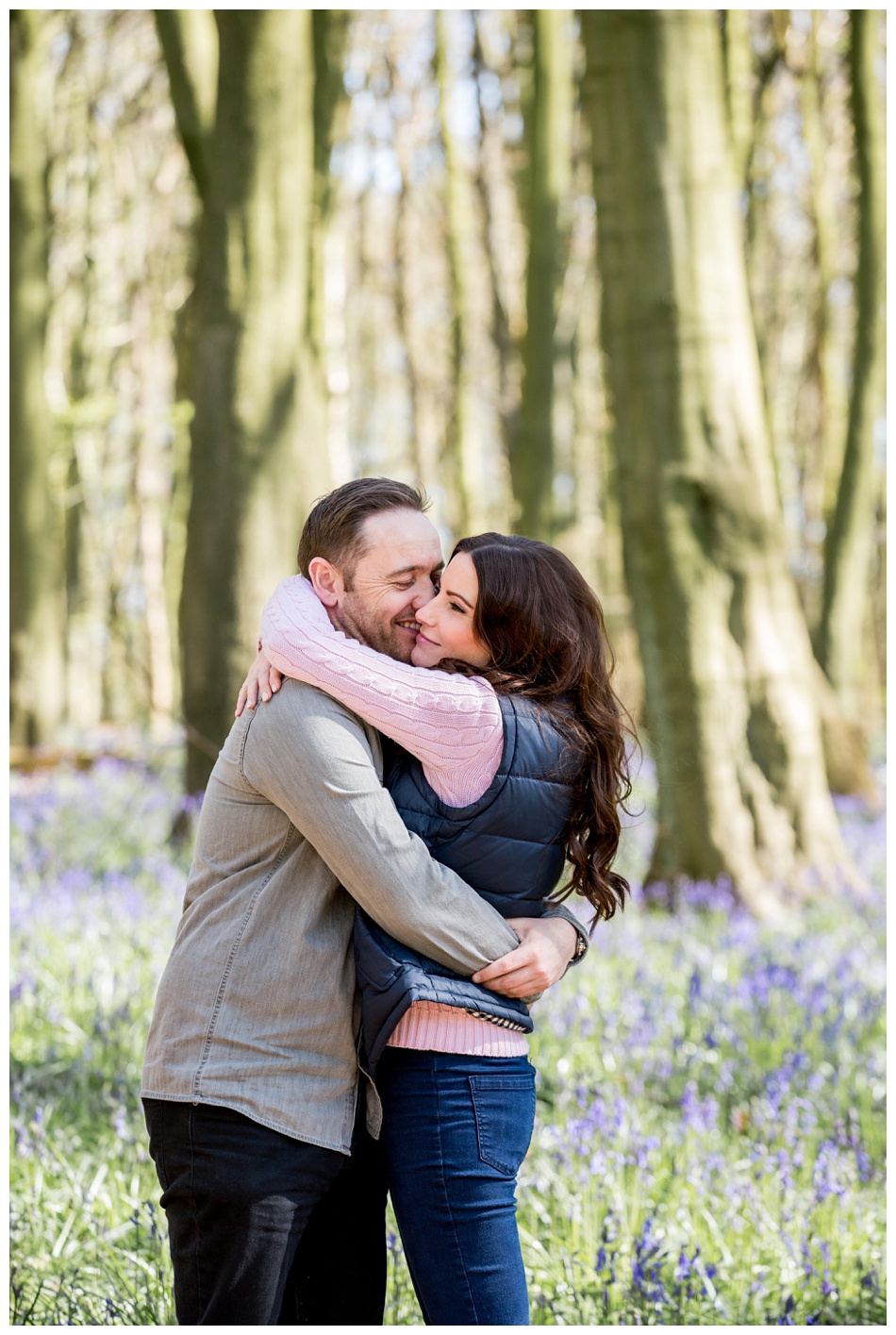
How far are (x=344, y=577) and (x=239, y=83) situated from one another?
5.86 m

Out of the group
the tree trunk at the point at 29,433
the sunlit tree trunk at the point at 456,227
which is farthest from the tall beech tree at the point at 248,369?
the sunlit tree trunk at the point at 456,227

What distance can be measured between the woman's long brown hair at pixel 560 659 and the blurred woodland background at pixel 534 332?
1736 millimetres

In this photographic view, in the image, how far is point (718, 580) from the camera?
682 cm

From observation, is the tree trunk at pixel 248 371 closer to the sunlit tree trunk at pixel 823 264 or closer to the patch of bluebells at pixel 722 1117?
the patch of bluebells at pixel 722 1117

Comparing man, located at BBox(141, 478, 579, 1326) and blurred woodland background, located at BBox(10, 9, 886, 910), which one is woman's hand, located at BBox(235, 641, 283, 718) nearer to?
man, located at BBox(141, 478, 579, 1326)

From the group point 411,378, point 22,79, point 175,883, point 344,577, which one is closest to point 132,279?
point 411,378

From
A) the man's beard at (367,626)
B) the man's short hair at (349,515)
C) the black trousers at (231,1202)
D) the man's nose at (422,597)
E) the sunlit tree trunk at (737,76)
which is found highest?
the sunlit tree trunk at (737,76)

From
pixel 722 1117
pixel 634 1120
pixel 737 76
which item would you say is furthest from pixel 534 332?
pixel 634 1120

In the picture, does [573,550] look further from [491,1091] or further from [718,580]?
[491,1091]

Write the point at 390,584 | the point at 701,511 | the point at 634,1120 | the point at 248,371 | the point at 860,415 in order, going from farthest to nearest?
the point at 860,415
the point at 248,371
the point at 701,511
the point at 634,1120
the point at 390,584

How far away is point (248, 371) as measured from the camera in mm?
7242

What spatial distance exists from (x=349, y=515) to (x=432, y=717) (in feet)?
1.56

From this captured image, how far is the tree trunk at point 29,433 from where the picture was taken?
12211 mm

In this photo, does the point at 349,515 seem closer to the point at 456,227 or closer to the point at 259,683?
the point at 259,683
